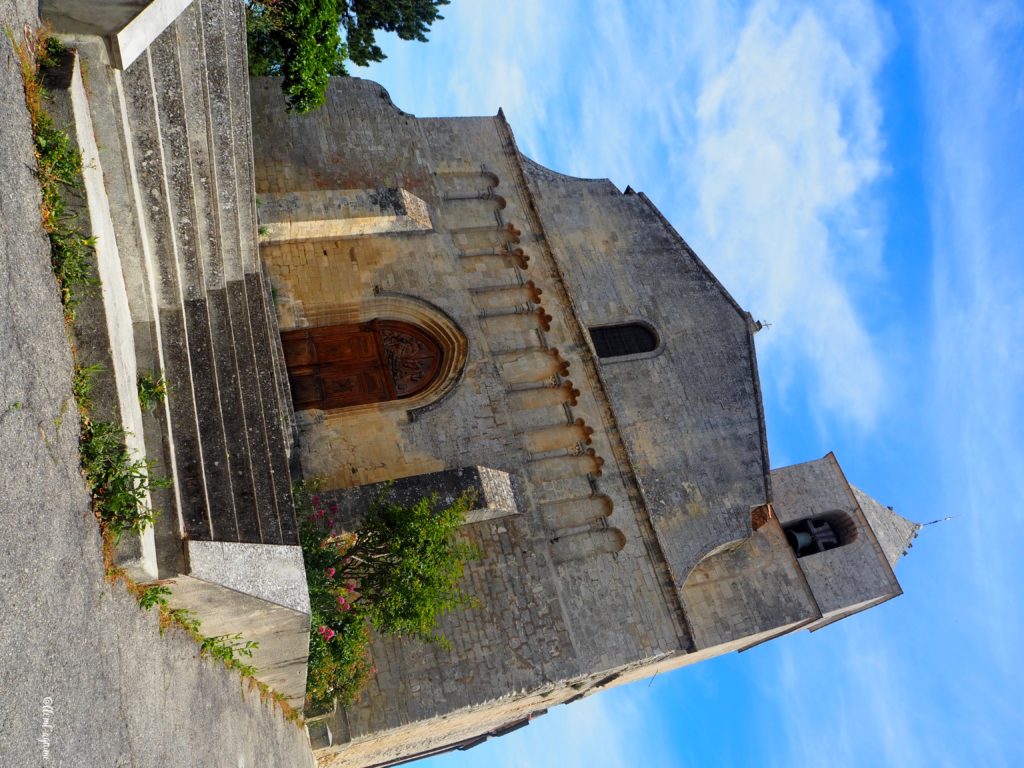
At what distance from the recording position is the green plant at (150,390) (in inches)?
207

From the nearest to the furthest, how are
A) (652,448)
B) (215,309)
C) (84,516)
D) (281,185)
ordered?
(84,516) → (215,309) → (281,185) → (652,448)

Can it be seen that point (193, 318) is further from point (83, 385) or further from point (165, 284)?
point (83, 385)

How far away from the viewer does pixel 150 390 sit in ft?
17.5

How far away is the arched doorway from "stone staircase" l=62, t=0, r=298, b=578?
7.34 ft

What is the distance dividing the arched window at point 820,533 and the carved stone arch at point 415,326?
21.8 ft

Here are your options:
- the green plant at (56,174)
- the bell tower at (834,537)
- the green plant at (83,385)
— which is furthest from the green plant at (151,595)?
the bell tower at (834,537)

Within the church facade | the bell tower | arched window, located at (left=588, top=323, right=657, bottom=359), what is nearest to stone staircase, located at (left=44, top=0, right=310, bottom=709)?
the church facade

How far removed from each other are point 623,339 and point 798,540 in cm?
478

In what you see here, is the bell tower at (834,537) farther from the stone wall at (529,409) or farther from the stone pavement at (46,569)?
the stone pavement at (46,569)

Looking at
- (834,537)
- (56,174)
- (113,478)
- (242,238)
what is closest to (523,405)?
(242,238)

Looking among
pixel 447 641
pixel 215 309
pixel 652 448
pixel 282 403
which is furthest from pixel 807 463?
pixel 215 309

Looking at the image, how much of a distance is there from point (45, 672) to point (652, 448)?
339 inches

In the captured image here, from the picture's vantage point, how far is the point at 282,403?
8.53 meters

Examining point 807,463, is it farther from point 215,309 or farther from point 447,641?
point 215,309
